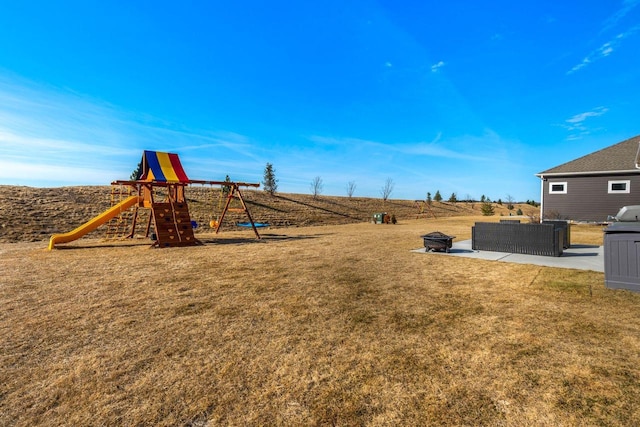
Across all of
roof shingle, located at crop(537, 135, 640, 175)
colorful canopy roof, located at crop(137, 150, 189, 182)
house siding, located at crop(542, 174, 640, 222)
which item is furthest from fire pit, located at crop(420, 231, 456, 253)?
roof shingle, located at crop(537, 135, 640, 175)

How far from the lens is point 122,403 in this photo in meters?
2.41

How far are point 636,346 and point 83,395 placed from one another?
5.44 m

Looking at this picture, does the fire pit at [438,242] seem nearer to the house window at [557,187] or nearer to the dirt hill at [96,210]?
the dirt hill at [96,210]

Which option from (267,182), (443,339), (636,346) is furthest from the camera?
(267,182)

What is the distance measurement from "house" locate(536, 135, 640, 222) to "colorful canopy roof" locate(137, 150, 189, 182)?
70.4ft

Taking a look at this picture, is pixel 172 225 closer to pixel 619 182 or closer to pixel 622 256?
pixel 622 256

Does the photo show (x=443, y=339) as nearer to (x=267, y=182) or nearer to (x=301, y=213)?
(x=301, y=213)

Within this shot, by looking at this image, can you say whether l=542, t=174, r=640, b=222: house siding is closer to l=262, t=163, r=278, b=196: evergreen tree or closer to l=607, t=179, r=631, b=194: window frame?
l=607, t=179, r=631, b=194: window frame

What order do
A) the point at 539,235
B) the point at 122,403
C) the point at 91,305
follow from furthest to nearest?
the point at 539,235
the point at 91,305
the point at 122,403

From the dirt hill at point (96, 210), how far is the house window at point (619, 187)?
1800 centimetres

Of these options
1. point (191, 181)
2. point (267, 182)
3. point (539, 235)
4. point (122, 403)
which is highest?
point (267, 182)

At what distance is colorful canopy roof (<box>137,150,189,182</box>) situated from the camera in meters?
12.9

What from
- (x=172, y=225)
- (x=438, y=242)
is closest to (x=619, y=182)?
(x=438, y=242)

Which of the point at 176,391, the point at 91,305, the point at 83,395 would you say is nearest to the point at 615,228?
the point at 176,391
